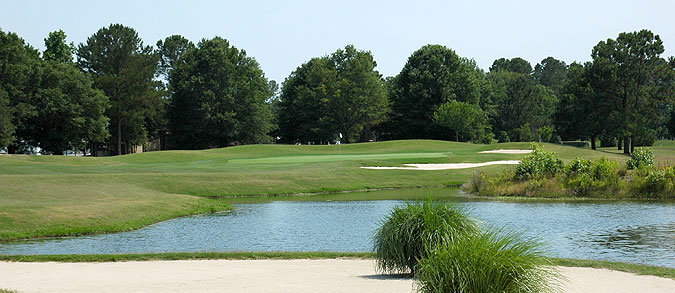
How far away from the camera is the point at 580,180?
117ft

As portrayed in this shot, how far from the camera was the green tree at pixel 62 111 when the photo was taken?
250 ft

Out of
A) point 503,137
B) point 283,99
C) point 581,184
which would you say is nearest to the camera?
point 581,184

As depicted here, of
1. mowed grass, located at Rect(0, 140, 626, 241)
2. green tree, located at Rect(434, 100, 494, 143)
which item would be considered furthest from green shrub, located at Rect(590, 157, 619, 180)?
green tree, located at Rect(434, 100, 494, 143)

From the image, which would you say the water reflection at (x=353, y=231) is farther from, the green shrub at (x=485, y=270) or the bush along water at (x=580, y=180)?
the green shrub at (x=485, y=270)

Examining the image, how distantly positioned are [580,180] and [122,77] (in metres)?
69.3

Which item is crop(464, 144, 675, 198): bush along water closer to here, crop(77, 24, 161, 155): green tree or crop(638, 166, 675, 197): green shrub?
crop(638, 166, 675, 197): green shrub

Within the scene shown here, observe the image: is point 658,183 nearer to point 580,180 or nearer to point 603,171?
point 603,171

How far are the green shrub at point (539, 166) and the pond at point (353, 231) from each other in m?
6.38

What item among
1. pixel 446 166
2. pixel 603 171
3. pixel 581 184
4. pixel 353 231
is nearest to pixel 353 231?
pixel 353 231

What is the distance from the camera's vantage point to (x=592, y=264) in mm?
14898

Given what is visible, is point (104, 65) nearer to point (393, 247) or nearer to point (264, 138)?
point (264, 138)

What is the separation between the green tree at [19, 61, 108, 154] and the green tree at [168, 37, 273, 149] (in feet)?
46.5

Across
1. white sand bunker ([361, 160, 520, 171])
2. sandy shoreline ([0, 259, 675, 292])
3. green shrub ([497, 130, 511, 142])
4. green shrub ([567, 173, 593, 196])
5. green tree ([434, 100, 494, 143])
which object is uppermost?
green tree ([434, 100, 494, 143])

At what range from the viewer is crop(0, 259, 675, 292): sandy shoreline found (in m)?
12.1
